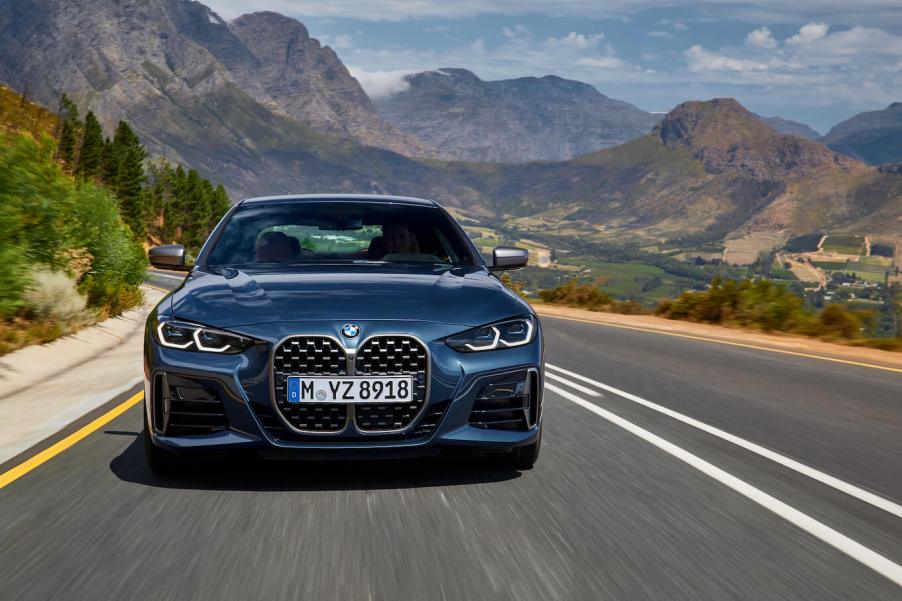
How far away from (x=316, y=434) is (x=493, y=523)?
975 mm

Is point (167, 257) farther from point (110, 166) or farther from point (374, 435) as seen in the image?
point (110, 166)

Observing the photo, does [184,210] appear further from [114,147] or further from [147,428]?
[147,428]

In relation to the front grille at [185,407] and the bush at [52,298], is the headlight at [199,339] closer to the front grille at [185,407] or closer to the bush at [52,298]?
the front grille at [185,407]

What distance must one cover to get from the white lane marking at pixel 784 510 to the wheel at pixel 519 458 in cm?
105

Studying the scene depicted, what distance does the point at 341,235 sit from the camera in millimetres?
7258

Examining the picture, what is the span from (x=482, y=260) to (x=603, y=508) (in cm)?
241

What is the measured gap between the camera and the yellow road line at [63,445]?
5.57 metres

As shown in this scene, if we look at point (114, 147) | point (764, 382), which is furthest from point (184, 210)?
point (764, 382)

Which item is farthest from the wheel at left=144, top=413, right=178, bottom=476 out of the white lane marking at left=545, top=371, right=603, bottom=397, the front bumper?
the white lane marking at left=545, top=371, right=603, bottom=397

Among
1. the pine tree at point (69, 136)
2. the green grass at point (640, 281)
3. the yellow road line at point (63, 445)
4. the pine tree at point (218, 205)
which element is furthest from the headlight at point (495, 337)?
the pine tree at point (218, 205)

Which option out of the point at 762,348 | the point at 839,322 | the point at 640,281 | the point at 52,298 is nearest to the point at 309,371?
the point at 52,298

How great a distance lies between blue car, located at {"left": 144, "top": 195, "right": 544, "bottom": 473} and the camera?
16.0ft

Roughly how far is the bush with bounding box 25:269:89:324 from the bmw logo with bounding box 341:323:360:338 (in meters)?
8.94

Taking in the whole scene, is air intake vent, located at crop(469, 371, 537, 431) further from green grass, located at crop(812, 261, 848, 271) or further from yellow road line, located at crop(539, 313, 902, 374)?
green grass, located at crop(812, 261, 848, 271)
